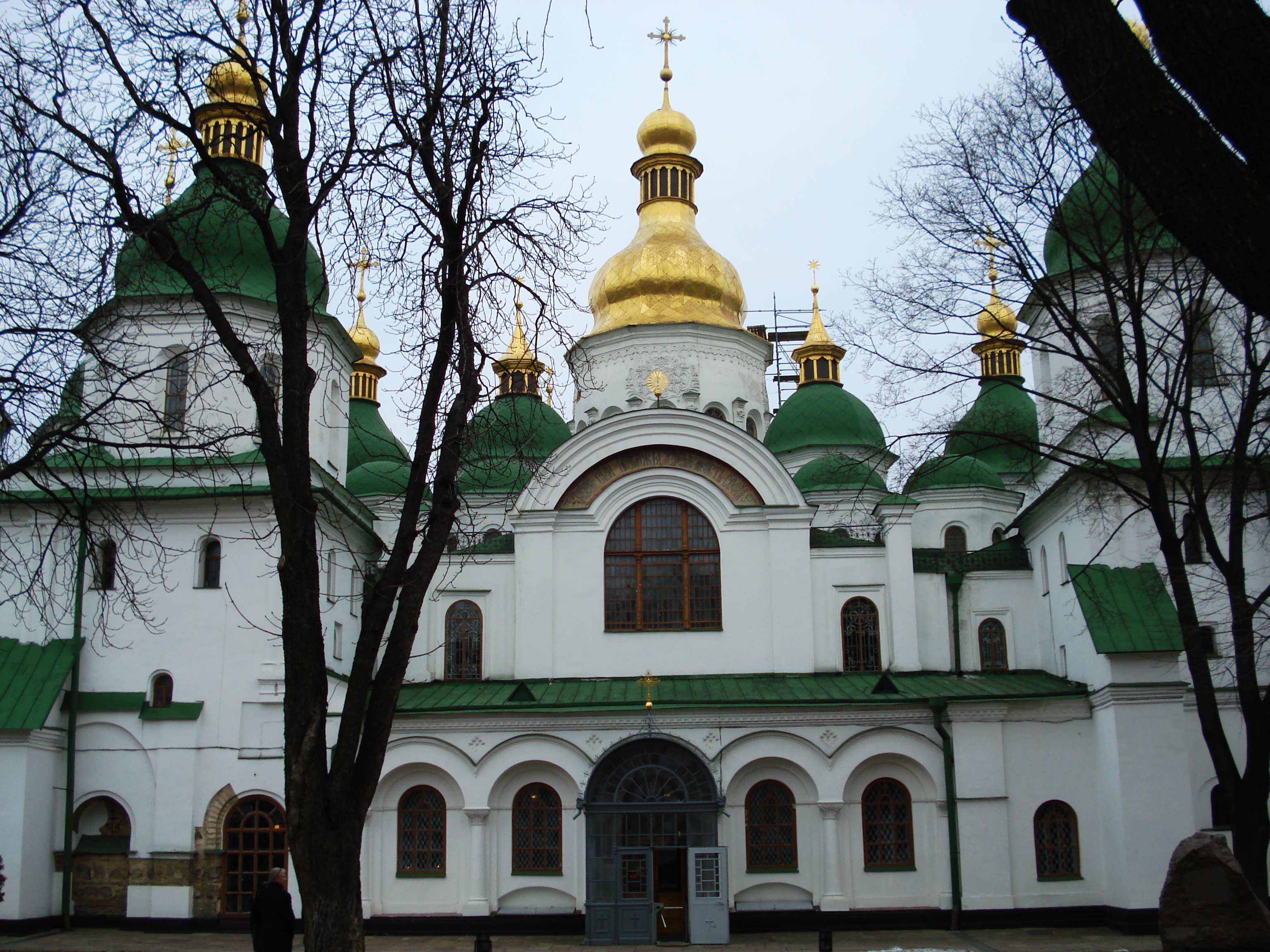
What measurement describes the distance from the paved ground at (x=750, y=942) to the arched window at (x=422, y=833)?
3.56 ft

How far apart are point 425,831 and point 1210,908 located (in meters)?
12.5

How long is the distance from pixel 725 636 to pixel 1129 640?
274 inches

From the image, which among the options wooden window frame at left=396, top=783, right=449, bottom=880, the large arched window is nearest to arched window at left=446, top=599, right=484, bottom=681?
the large arched window

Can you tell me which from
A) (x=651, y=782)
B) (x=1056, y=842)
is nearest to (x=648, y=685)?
(x=651, y=782)

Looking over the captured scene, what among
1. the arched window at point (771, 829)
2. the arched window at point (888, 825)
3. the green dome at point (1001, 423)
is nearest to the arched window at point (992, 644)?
the arched window at point (888, 825)

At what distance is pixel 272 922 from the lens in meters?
11.4

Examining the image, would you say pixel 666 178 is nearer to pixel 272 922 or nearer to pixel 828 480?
pixel 828 480

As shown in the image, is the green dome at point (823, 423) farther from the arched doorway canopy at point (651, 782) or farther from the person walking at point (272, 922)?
the person walking at point (272, 922)

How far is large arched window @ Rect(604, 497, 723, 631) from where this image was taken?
Result: 22859 millimetres

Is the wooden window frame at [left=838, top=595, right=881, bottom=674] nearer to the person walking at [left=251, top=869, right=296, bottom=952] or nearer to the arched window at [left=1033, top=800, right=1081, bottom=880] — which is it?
the arched window at [left=1033, top=800, right=1081, bottom=880]

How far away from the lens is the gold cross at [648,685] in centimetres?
2005

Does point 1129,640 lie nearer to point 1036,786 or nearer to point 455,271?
point 1036,786

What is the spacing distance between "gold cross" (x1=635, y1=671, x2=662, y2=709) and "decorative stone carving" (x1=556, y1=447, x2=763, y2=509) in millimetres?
3777

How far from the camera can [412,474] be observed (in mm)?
8711
